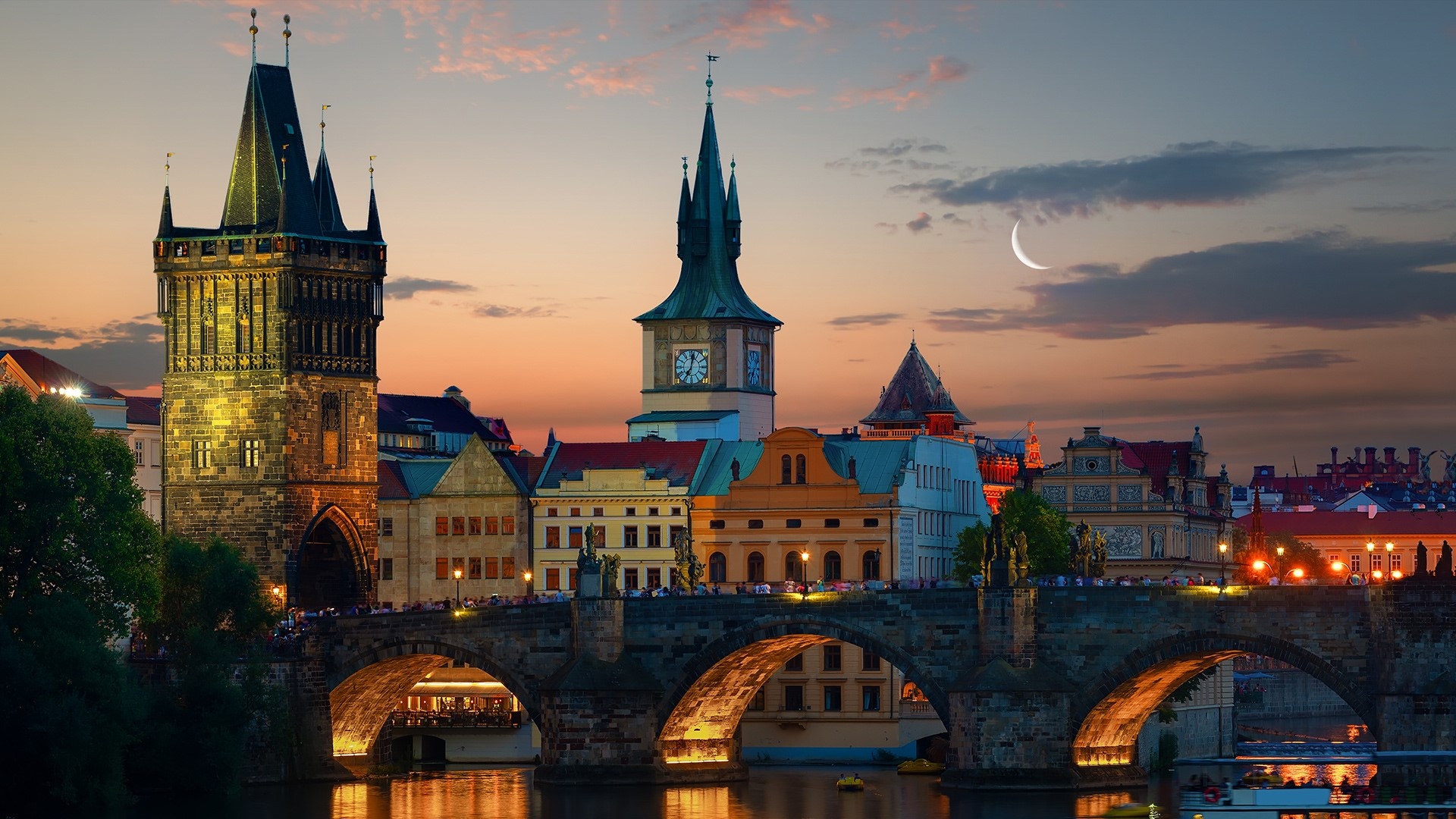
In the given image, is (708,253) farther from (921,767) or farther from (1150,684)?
(1150,684)

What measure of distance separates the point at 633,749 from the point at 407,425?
87.0 meters

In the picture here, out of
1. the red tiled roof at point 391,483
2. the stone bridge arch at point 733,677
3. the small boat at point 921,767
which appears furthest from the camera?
the red tiled roof at point 391,483

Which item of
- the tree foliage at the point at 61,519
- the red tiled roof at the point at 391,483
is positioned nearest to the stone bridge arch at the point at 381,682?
the tree foliage at the point at 61,519

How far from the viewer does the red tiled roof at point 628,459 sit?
13775 cm

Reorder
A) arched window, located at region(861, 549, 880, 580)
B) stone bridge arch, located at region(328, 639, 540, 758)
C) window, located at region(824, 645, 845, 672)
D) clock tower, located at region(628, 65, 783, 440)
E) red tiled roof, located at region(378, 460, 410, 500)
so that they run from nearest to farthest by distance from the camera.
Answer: stone bridge arch, located at region(328, 639, 540, 758) → window, located at region(824, 645, 845, 672) → arched window, located at region(861, 549, 880, 580) → red tiled roof, located at region(378, 460, 410, 500) → clock tower, located at region(628, 65, 783, 440)

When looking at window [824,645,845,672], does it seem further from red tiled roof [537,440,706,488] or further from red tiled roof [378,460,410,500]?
red tiled roof [378,460,410,500]

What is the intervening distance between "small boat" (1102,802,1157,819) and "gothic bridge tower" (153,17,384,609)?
40520 mm

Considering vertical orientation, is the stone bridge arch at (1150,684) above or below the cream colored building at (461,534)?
below

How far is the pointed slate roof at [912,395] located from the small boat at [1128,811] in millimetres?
87639

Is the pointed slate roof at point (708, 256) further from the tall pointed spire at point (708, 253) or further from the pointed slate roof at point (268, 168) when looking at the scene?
the pointed slate roof at point (268, 168)

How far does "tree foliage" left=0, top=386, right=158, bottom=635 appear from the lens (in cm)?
10006

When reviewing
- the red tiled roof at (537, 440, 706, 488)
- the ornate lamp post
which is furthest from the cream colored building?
the ornate lamp post

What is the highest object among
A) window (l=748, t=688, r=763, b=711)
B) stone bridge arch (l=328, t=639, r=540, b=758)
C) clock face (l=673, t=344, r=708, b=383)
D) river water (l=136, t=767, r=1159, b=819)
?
clock face (l=673, t=344, r=708, b=383)

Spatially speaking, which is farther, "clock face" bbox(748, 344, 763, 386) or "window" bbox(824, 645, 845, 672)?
"clock face" bbox(748, 344, 763, 386)
